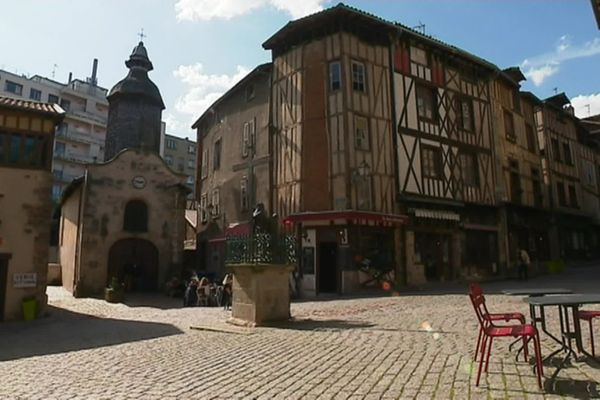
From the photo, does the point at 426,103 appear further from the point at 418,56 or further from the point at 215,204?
the point at 215,204

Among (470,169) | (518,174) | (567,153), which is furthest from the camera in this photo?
(567,153)

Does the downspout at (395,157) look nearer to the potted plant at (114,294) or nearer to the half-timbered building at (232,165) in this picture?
the half-timbered building at (232,165)

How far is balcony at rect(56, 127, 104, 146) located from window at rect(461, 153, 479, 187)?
38.1 metres

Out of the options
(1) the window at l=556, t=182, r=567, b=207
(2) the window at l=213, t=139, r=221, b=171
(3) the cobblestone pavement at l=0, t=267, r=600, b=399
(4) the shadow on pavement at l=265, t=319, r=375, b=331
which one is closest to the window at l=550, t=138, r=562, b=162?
(1) the window at l=556, t=182, r=567, b=207

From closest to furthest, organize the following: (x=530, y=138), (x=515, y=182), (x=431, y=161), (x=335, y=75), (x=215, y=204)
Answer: (x=335, y=75) → (x=431, y=161) → (x=515, y=182) → (x=215, y=204) → (x=530, y=138)

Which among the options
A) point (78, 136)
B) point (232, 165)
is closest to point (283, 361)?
point (232, 165)

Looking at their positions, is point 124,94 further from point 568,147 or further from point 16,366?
point 568,147

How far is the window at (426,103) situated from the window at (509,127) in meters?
5.33

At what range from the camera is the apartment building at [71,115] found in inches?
1582

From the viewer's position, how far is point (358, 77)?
16094mm

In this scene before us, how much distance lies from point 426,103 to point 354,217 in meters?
7.08

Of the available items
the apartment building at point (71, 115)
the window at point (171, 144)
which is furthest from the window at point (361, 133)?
the window at point (171, 144)

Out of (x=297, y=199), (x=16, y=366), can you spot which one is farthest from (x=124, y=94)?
(x=16, y=366)

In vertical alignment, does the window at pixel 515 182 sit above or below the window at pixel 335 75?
below
